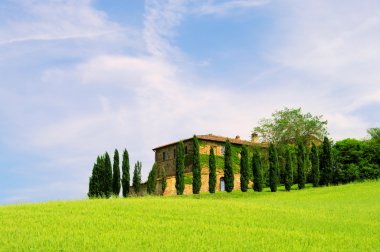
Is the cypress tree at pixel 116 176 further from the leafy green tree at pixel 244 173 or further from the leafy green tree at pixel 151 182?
the leafy green tree at pixel 244 173

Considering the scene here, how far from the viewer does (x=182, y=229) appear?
18.3 m

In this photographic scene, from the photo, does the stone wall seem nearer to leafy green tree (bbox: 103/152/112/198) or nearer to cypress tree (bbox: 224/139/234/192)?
leafy green tree (bbox: 103/152/112/198)

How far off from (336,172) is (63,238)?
2223 inches

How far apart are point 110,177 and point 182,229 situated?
1607 inches

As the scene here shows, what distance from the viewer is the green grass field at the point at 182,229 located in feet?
51.9

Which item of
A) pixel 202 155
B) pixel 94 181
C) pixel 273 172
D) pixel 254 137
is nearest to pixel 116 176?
pixel 94 181

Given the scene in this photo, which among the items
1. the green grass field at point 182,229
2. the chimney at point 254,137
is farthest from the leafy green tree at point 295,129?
the green grass field at point 182,229

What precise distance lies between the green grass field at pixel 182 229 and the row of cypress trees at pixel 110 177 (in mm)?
32283

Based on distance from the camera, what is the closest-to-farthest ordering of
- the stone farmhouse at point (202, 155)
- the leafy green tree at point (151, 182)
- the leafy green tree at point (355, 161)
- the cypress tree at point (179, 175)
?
the cypress tree at point (179, 175) < the leafy green tree at point (151, 182) < the leafy green tree at point (355, 161) < the stone farmhouse at point (202, 155)

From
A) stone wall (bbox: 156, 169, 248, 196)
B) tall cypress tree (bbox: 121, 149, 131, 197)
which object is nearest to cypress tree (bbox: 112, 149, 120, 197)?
tall cypress tree (bbox: 121, 149, 131, 197)

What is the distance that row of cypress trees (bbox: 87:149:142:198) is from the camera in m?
57.8

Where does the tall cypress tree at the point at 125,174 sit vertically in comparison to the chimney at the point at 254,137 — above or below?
below

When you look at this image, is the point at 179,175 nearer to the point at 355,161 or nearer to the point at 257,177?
the point at 257,177

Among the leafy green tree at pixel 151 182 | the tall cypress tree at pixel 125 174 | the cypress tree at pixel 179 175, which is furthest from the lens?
the leafy green tree at pixel 151 182
